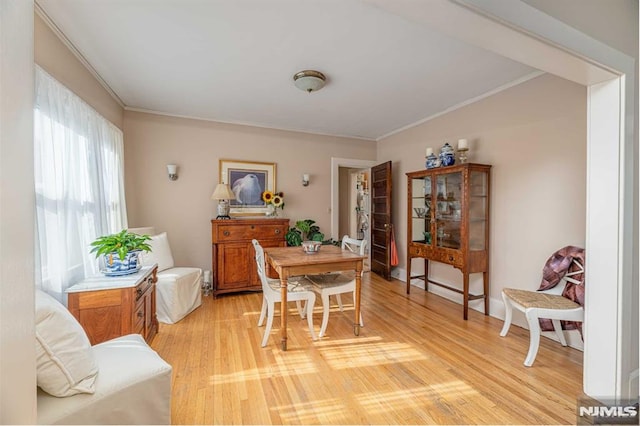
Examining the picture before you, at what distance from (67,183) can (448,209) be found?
12.2ft

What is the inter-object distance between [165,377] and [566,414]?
226 cm

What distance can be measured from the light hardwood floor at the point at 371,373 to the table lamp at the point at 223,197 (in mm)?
1393

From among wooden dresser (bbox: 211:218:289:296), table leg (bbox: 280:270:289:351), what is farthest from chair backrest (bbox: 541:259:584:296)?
wooden dresser (bbox: 211:218:289:296)

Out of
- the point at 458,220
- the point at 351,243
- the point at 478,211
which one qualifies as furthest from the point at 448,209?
the point at 351,243

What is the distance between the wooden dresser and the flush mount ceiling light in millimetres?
1892

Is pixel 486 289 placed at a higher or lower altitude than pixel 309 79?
lower

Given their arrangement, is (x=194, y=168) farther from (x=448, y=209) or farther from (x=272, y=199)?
(x=448, y=209)

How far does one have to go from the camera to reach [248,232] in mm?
3746

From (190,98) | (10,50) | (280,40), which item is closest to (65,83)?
(190,98)

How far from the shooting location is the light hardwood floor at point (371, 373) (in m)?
1.61

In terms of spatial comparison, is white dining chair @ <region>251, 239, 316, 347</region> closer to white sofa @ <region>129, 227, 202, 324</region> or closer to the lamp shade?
white sofa @ <region>129, 227, 202, 324</region>

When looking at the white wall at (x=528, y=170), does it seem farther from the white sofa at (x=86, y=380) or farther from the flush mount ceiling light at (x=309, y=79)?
the white sofa at (x=86, y=380)

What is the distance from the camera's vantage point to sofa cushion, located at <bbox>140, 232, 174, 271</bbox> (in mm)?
3053

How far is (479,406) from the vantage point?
1660 mm
